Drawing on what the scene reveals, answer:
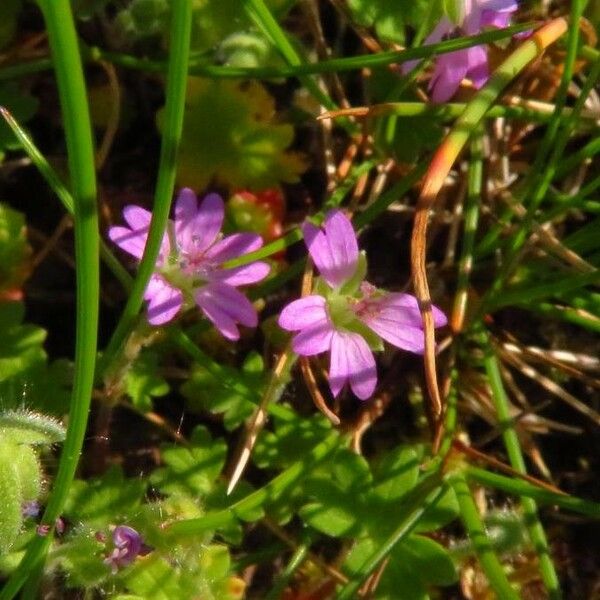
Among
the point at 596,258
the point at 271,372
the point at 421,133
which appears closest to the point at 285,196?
the point at 421,133

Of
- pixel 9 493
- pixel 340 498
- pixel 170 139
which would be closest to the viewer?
pixel 170 139

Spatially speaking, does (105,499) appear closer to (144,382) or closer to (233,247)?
(144,382)

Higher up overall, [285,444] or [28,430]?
[28,430]

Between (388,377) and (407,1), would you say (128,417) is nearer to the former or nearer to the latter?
(388,377)

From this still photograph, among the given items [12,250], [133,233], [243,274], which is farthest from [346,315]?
[12,250]

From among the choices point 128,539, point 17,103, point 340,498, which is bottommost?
point 340,498

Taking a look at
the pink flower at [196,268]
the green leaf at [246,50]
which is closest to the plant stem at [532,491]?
the pink flower at [196,268]
